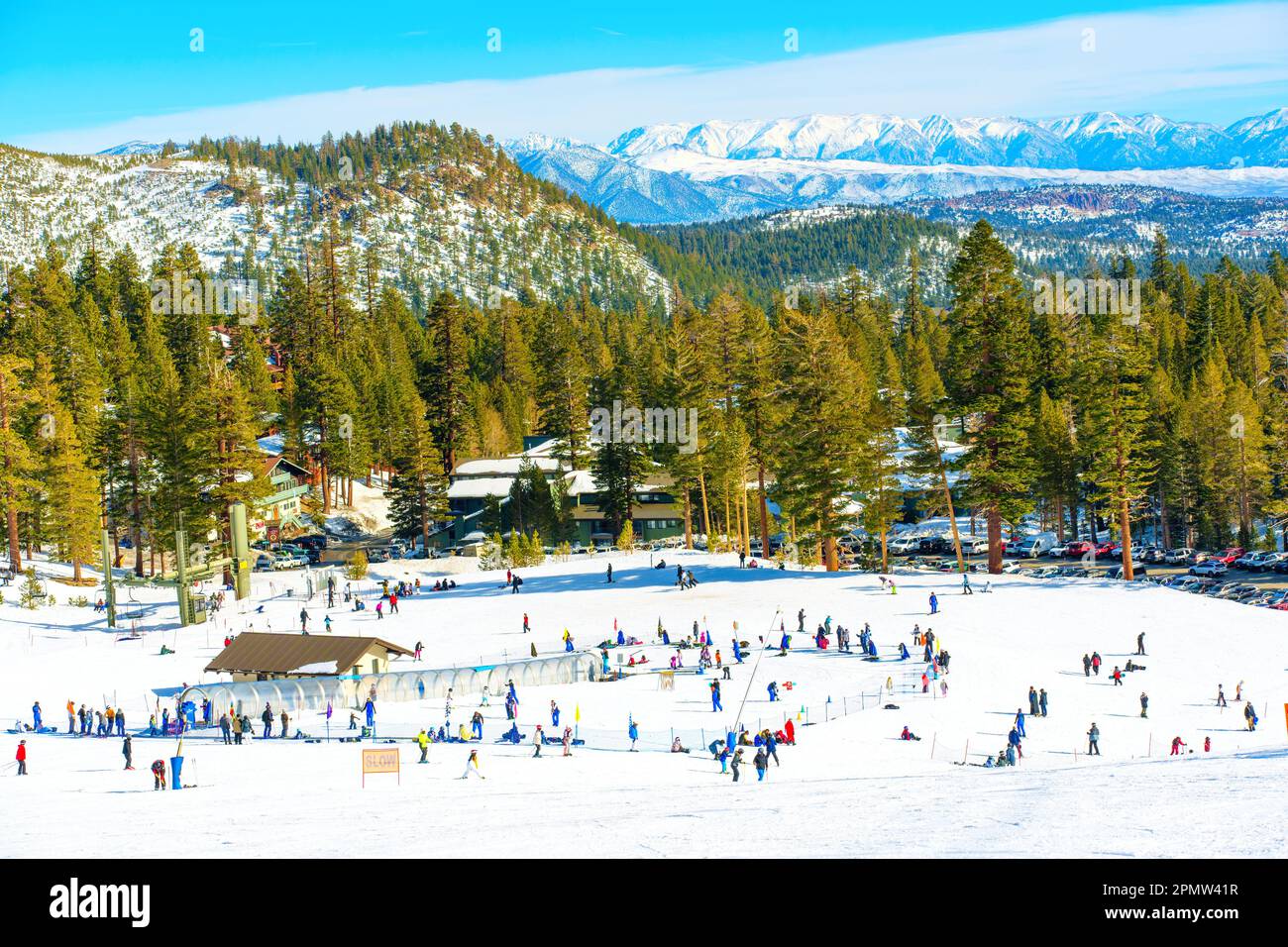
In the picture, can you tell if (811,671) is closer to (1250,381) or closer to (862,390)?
(862,390)

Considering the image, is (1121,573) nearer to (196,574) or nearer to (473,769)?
(473,769)

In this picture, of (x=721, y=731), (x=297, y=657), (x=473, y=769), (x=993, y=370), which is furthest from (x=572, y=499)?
(x=473, y=769)

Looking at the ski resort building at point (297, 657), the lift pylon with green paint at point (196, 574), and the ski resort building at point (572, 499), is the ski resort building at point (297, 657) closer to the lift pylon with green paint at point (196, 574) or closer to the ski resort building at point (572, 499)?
the lift pylon with green paint at point (196, 574)

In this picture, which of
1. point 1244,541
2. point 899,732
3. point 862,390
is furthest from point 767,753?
point 1244,541

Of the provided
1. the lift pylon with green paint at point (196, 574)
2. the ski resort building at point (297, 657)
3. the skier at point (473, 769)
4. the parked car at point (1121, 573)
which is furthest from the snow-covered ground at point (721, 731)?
the parked car at point (1121, 573)

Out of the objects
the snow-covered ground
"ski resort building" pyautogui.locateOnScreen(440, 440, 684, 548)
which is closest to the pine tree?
the snow-covered ground

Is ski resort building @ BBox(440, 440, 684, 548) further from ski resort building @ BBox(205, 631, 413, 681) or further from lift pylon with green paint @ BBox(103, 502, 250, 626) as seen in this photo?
ski resort building @ BBox(205, 631, 413, 681)
